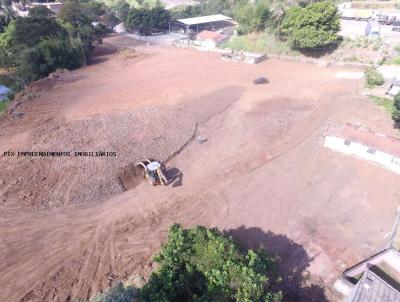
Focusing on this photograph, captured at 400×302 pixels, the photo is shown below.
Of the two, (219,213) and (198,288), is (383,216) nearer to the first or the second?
(219,213)

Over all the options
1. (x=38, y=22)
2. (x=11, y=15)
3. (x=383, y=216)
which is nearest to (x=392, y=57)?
(x=383, y=216)

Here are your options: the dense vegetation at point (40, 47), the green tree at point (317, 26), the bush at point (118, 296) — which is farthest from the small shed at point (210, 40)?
the bush at point (118, 296)

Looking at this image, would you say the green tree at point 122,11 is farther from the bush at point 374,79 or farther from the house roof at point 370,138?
the house roof at point 370,138

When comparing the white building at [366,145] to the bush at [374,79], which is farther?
the bush at [374,79]

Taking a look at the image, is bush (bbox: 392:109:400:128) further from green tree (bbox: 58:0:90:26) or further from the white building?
green tree (bbox: 58:0:90:26)

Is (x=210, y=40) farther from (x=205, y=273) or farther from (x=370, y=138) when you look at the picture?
(x=205, y=273)

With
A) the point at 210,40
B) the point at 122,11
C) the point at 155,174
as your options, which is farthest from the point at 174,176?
the point at 122,11

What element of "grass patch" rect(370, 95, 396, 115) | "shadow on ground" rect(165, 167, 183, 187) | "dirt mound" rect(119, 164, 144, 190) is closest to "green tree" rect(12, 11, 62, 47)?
"dirt mound" rect(119, 164, 144, 190)
